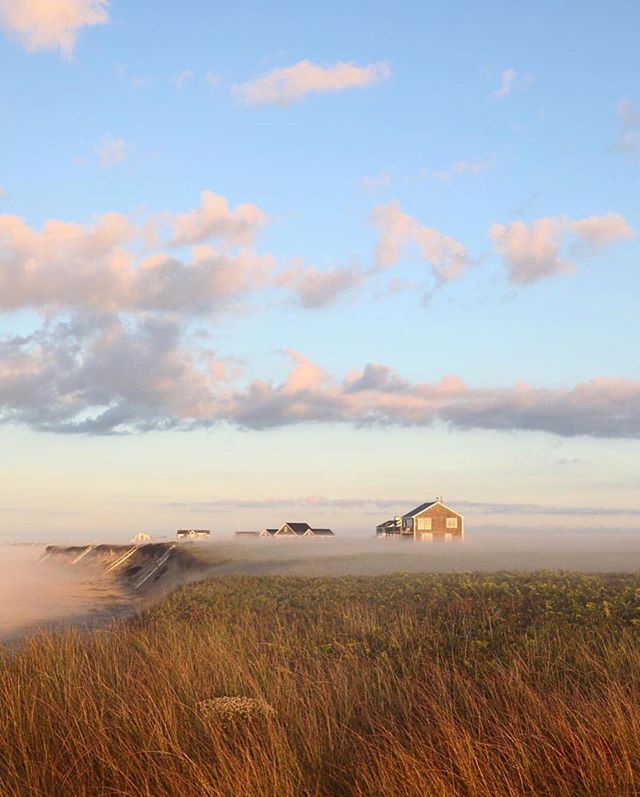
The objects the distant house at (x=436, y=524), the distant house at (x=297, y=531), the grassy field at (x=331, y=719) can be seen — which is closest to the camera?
the grassy field at (x=331, y=719)

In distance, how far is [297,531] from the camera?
98.2 m

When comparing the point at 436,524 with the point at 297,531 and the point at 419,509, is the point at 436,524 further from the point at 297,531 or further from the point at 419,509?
the point at 297,531

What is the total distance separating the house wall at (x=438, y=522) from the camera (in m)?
75.8

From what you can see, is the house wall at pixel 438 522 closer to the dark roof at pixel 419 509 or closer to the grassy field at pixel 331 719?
the dark roof at pixel 419 509

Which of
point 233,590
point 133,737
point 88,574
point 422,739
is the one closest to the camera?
point 422,739

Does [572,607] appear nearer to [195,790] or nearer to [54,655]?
[54,655]

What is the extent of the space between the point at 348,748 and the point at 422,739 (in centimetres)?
81

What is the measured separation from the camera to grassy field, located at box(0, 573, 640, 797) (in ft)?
23.2

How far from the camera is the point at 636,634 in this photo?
15.4 metres

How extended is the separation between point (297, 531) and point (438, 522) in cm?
2616

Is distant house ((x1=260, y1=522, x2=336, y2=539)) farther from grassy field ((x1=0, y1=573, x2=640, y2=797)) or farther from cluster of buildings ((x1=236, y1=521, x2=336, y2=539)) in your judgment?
grassy field ((x1=0, y1=573, x2=640, y2=797))

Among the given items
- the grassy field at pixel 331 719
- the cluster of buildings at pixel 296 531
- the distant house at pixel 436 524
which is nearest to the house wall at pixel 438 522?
the distant house at pixel 436 524

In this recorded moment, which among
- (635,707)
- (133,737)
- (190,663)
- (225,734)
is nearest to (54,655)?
(190,663)

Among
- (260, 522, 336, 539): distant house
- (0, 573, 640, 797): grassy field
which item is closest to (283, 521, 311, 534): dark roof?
(260, 522, 336, 539): distant house
